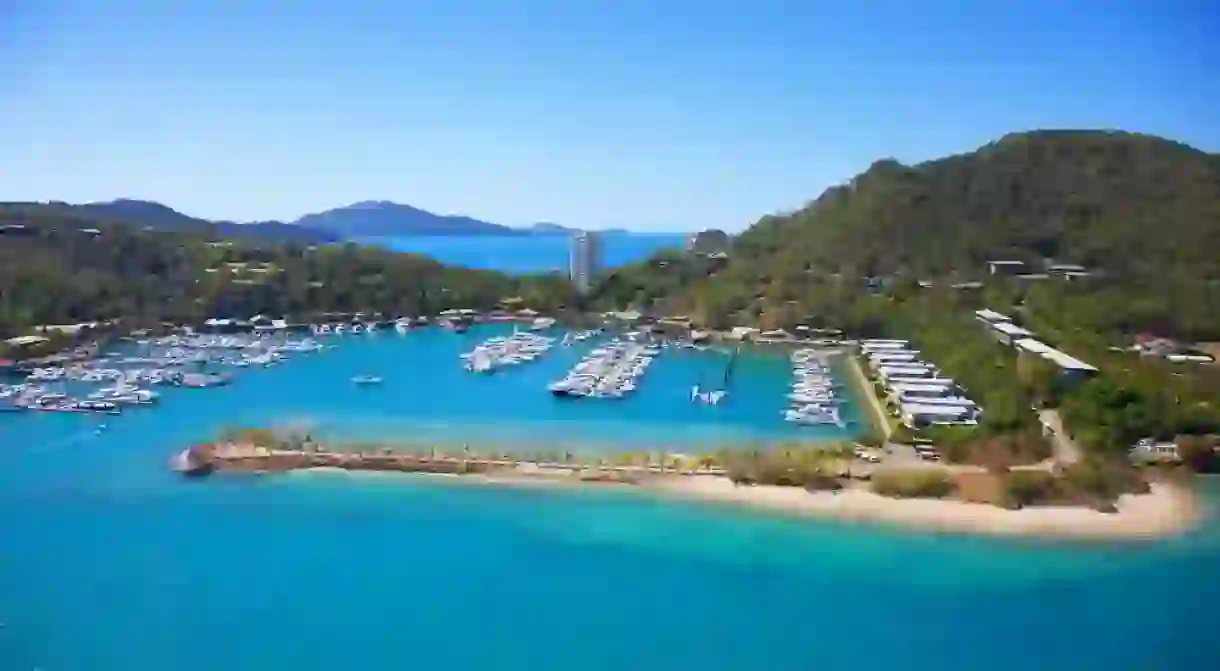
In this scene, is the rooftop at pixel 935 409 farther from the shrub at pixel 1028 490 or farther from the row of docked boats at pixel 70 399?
the row of docked boats at pixel 70 399

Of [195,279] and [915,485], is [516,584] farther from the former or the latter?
[195,279]

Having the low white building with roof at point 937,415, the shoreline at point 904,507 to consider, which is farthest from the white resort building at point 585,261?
the shoreline at point 904,507

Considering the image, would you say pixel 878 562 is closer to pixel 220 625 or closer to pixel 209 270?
pixel 220 625

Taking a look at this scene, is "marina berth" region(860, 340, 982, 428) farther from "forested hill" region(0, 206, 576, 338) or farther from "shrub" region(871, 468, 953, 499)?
"forested hill" region(0, 206, 576, 338)

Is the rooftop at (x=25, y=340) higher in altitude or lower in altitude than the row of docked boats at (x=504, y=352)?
higher

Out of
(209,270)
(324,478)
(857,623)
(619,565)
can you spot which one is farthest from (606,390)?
(209,270)

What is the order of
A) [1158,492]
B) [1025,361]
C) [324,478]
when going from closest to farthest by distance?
[1158,492] < [324,478] < [1025,361]
